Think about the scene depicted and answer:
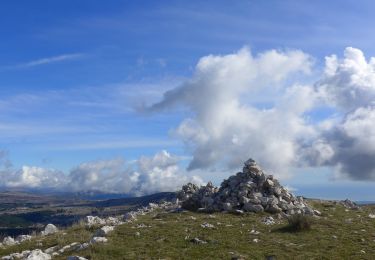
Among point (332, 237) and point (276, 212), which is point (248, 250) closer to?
point (332, 237)

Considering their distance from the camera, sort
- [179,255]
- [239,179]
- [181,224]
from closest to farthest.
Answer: [179,255]
[181,224]
[239,179]

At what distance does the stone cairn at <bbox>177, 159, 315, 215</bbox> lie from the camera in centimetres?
5088

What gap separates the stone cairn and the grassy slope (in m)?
7.46

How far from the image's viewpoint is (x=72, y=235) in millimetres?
34906

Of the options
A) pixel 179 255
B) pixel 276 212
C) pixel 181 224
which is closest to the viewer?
pixel 179 255

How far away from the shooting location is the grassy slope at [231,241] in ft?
90.8

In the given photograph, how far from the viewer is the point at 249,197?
53594mm

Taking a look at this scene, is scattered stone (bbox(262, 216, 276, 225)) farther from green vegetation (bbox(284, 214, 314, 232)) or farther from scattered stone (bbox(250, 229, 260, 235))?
scattered stone (bbox(250, 229, 260, 235))

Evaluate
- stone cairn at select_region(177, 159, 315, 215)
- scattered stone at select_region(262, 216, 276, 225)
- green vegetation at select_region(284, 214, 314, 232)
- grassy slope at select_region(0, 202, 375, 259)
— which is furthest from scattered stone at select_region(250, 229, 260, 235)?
stone cairn at select_region(177, 159, 315, 215)

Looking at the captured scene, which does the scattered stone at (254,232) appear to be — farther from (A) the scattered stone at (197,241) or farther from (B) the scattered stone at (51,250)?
(B) the scattered stone at (51,250)

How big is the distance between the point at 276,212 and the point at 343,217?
7074 millimetres

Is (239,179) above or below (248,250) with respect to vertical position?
above

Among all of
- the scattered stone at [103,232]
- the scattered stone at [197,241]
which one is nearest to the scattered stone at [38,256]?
the scattered stone at [103,232]

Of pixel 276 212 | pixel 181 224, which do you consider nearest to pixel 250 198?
pixel 276 212
